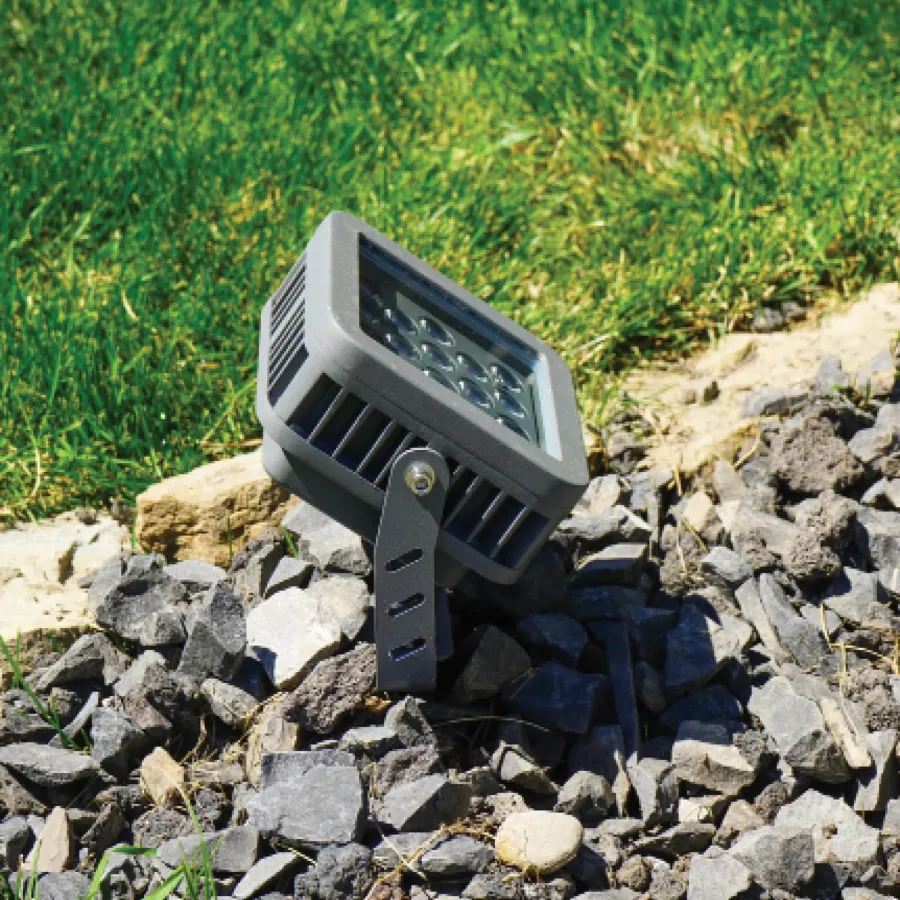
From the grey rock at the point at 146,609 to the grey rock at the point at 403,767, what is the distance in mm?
513

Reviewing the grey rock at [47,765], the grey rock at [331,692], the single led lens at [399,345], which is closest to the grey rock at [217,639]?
the grey rock at [331,692]

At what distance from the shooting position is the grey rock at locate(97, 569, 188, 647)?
2551mm

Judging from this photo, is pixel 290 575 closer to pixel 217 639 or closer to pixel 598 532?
pixel 217 639

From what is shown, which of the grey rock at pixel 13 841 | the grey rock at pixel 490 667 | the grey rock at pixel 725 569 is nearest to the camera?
the grey rock at pixel 13 841

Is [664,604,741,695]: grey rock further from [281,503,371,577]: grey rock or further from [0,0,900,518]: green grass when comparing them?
[0,0,900,518]: green grass

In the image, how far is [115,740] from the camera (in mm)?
2354

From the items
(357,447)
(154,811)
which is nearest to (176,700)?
(154,811)

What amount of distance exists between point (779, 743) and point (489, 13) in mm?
3388

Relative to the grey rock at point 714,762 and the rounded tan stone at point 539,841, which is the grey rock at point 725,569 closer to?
the grey rock at point 714,762

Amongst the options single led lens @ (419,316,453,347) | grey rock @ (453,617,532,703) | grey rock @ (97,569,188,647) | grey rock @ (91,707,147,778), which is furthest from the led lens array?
grey rock @ (91,707,147,778)

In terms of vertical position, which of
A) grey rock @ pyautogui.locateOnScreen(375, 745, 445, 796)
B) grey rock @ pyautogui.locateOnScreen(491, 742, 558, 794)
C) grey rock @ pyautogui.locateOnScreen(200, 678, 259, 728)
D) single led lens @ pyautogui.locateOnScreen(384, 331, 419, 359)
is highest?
single led lens @ pyautogui.locateOnScreen(384, 331, 419, 359)

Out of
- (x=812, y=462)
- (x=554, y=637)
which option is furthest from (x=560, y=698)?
(x=812, y=462)

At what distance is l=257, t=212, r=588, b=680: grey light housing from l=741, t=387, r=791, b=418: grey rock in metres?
0.90

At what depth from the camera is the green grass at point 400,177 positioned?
3387 millimetres
